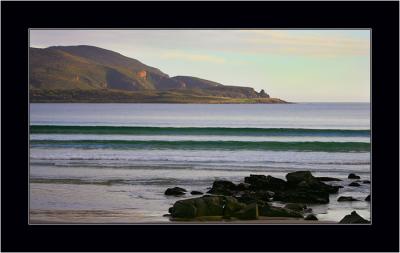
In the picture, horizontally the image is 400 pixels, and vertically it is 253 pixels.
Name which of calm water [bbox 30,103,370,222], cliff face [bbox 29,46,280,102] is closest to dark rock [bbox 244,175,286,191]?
calm water [bbox 30,103,370,222]

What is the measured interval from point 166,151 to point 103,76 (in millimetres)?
3255

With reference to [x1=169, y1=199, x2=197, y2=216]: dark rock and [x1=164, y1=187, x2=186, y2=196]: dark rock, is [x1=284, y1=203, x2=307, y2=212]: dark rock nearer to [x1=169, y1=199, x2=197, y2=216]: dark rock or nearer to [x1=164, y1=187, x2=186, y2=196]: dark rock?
[x1=169, y1=199, x2=197, y2=216]: dark rock

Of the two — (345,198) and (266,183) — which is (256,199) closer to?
(266,183)

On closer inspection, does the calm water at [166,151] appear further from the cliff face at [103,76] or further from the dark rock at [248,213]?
the cliff face at [103,76]

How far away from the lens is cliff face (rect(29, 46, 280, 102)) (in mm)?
19297

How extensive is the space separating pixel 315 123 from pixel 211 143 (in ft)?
16.3

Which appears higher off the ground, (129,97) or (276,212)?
(129,97)

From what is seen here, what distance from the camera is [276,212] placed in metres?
9.69

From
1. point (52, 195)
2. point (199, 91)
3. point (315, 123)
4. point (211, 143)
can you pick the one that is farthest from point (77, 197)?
point (315, 123)

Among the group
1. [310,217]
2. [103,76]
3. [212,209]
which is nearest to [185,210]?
[212,209]

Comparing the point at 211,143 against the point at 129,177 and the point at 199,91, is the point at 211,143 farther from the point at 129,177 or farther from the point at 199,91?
the point at 129,177

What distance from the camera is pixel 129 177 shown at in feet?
50.1

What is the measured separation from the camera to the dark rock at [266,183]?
12164 millimetres

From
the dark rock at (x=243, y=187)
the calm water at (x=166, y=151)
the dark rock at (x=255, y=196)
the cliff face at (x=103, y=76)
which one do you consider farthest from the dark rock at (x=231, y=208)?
the cliff face at (x=103, y=76)
